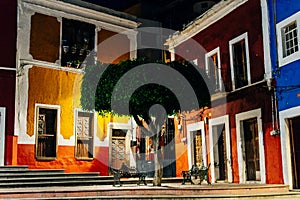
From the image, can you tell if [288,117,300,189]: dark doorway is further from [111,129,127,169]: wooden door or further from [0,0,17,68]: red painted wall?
[0,0,17,68]: red painted wall

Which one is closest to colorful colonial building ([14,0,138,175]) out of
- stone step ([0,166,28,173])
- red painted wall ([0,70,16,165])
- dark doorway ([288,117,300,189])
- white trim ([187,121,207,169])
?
red painted wall ([0,70,16,165])

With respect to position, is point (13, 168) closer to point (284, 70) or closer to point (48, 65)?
point (48, 65)

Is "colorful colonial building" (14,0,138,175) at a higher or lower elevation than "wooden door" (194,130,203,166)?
higher

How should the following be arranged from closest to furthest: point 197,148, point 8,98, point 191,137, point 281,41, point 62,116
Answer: point 281,41 < point 8,98 < point 62,116 < point 197,148 < point 191,137

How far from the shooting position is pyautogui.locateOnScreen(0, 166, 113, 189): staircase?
10.8m

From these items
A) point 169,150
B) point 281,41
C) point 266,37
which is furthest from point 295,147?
point 169,150

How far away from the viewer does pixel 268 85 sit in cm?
1118

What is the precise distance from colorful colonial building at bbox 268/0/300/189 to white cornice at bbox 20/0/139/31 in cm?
699

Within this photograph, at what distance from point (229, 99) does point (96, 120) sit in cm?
519

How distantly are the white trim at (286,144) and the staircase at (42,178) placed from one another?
5.21m

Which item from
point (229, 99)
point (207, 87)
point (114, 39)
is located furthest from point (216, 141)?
point (114, 39)

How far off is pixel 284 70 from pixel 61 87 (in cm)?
784

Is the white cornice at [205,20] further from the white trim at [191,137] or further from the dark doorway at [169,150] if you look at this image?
the white trim at [191,137]

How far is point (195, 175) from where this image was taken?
40.0 ft
